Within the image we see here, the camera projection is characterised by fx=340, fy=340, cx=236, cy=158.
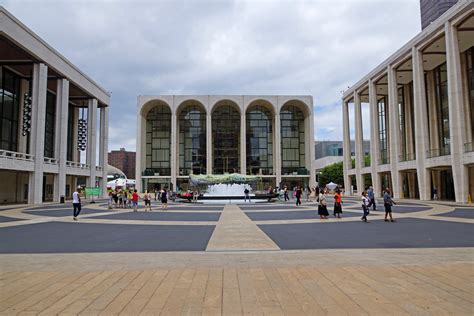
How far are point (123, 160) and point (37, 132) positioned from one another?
14218 centimetres

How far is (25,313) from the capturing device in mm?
4770

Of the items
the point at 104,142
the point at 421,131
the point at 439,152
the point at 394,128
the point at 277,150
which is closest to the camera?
the point at 439,152

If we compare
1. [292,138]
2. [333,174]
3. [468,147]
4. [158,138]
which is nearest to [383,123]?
[292,138]

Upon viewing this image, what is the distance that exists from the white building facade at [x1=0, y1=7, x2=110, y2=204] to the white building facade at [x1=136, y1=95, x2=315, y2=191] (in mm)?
22540

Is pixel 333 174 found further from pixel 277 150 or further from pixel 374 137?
pixel 374 137

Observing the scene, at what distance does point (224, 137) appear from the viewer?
8344 cm

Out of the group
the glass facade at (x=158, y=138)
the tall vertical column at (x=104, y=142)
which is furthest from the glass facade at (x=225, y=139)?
the tall vertical column at (x=104, y=142)

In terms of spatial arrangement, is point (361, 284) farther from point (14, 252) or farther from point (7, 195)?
point (7, 195)

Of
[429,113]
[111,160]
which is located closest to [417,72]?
[429,113]

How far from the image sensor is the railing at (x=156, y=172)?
7606 cm

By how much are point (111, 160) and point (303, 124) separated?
121870mm

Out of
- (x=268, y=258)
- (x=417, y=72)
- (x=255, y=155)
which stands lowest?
(x=268, y=258)

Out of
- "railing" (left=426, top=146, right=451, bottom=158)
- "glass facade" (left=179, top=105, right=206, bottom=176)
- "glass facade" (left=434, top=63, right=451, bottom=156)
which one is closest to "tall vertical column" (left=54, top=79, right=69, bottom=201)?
"glass facade" (left=179, top=105, right=206, bottom=176)

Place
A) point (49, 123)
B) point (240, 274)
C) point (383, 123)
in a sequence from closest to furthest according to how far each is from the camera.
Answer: point (240, 274)
point (49, 123)
point (383, 123)
